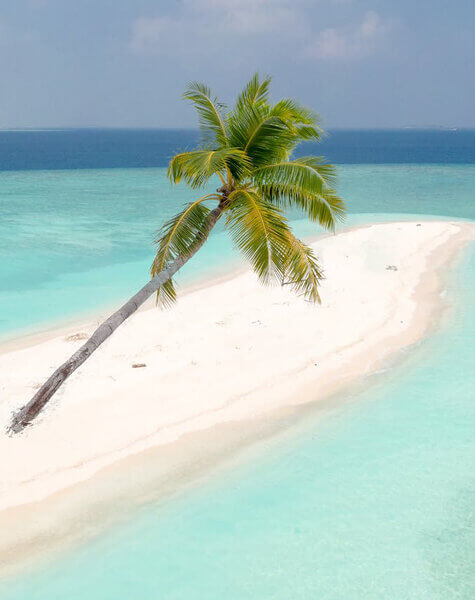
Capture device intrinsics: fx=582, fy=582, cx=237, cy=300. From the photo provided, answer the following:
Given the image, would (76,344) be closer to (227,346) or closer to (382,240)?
(227,346)

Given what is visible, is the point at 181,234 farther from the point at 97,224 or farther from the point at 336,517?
the point at 97,224

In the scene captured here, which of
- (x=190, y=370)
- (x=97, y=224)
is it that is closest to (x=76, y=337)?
(x=190, y=370)

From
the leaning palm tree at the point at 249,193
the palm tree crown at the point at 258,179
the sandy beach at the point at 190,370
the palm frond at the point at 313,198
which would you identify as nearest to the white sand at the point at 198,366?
the sandy beach at the point at 190,370

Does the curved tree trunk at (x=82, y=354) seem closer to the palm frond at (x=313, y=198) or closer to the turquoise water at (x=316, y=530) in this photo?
the palm frond at (x=313, y=198)

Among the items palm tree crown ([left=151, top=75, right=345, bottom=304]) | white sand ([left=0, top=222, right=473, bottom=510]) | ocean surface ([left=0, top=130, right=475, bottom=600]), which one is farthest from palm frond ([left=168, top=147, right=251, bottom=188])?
ocean surface ([left=0, top=130, right=475, bottom=600])

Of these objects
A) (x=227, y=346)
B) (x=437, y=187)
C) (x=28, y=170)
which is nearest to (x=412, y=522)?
(x=227, y=346)

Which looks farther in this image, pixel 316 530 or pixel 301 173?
pixel 301 173
